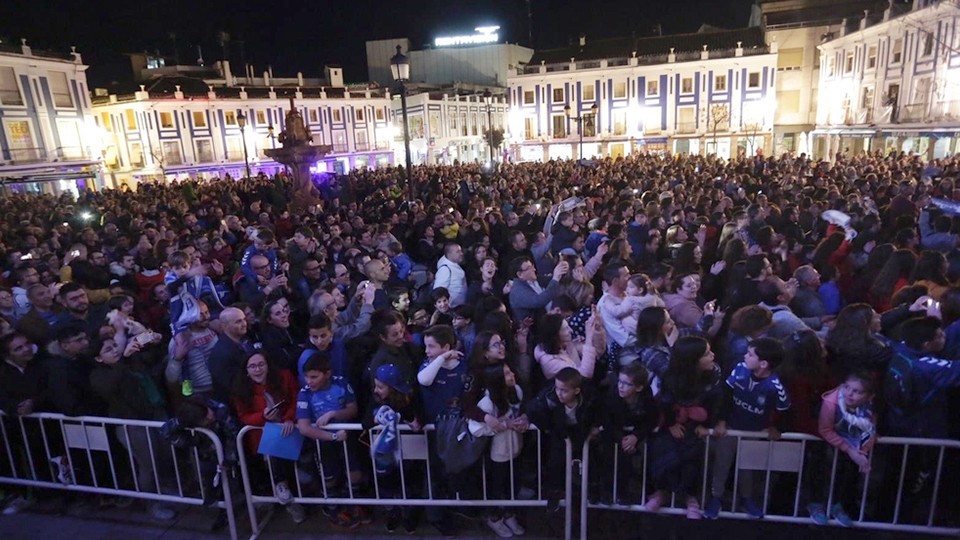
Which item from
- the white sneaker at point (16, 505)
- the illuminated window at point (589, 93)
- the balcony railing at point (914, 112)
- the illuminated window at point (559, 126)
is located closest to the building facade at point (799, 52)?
the illuminated window at point (589, 93)

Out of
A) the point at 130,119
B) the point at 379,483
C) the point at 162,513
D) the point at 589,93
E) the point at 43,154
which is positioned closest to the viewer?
the point at 379,483

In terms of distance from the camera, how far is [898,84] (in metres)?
29.2

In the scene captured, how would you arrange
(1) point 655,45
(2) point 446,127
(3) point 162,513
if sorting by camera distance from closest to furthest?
(3) point 162,513
(1) point 655,45
(2) point 446,127

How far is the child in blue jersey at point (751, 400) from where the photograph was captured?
139 inches

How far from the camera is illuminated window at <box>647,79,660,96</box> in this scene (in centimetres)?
4428

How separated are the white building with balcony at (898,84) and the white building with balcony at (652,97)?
16.6ft

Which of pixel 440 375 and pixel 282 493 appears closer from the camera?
pixel 440 375

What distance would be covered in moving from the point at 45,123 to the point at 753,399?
40.6 metres

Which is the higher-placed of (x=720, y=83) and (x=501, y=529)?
(x=720, y=83)

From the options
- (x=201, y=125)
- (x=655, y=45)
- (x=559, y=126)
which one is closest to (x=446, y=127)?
(x=559, y=126)

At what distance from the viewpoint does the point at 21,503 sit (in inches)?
189

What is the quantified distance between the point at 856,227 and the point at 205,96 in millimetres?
43286

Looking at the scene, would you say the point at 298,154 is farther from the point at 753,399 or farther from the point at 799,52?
the point at 799,52

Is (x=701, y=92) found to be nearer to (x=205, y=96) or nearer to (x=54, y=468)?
(x=205, y=96)
